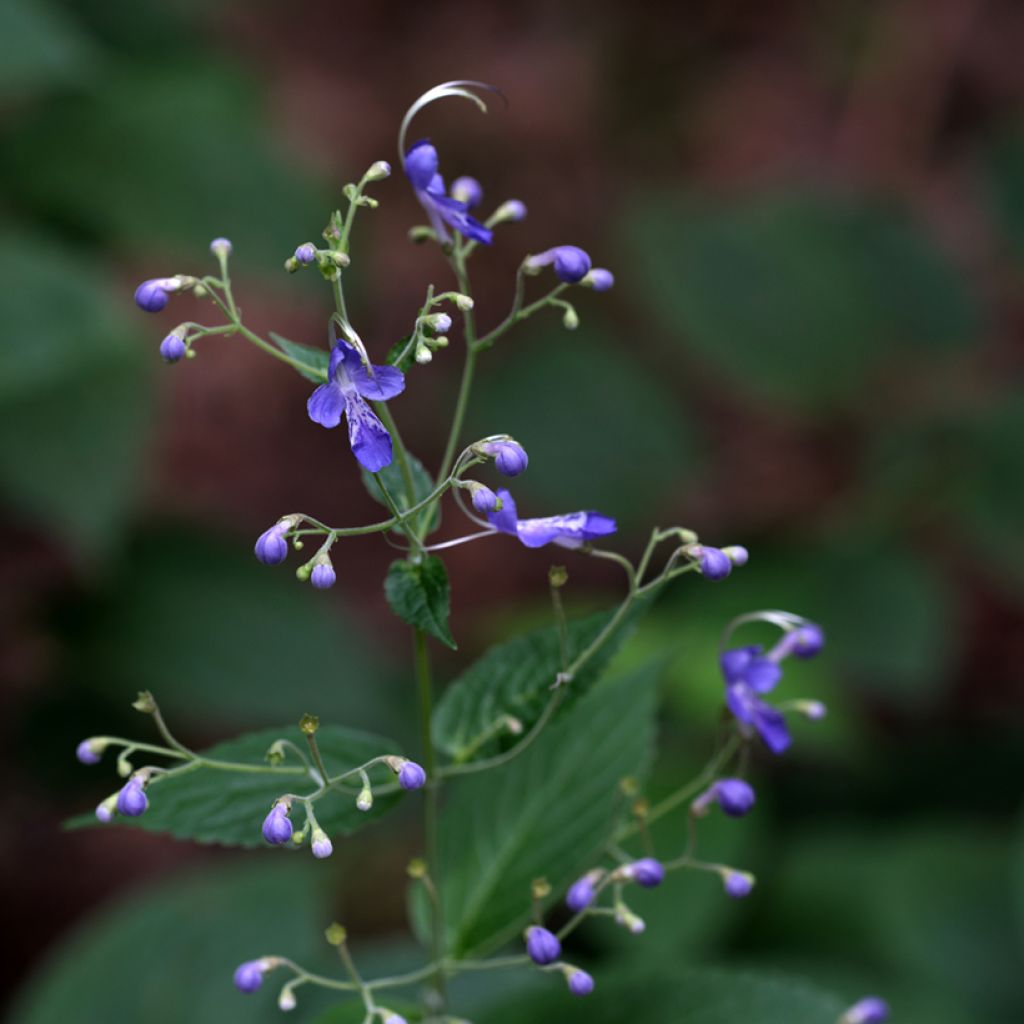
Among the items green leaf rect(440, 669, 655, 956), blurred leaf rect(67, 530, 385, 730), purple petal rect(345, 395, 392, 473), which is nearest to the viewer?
purple petal rect(345, 395, 392, 473)

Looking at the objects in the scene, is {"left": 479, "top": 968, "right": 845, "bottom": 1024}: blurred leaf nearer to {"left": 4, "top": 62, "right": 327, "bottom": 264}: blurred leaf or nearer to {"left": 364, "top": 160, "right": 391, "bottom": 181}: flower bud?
{"left": 364, "top": 160, "right": 391, "bottom": 181}: flower bud

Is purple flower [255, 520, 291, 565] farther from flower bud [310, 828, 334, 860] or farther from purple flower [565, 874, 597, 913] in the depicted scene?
purple flower [565, 874, 597, 913]

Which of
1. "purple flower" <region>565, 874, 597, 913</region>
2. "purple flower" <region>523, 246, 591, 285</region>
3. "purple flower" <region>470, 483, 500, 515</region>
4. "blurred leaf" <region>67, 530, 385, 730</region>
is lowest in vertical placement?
"blurred leaf" <region>67, 530, 385, 730</region>

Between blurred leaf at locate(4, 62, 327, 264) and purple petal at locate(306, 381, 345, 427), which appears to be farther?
blurred leaf at locate(4, 62, 327, 264)

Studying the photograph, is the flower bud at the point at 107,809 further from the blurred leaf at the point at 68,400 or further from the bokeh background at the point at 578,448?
the blurred leaf at the point at 68,400

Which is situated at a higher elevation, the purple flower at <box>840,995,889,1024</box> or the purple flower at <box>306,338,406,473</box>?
the purple flower at <box>306,338,406,473</box>

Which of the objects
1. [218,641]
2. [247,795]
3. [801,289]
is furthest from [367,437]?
[801,289]

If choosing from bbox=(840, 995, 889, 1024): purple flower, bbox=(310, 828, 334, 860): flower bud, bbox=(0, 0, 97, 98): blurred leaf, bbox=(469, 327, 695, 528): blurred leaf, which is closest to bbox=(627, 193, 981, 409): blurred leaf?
bbox=(469, 327, 695, 528): blurred leaf

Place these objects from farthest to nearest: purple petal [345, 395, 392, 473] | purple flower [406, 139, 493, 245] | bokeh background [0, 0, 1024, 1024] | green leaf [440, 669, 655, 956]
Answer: bokeh background [0, 0, 1024, 1024], green leaf [440, 669, 655, 956], purple flower [406, 139, 493, 245], purple petal [345, 395, 392, 473]

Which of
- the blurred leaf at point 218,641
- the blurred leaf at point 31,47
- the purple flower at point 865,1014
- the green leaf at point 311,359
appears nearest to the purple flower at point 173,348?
the green leaf at point 311,359
